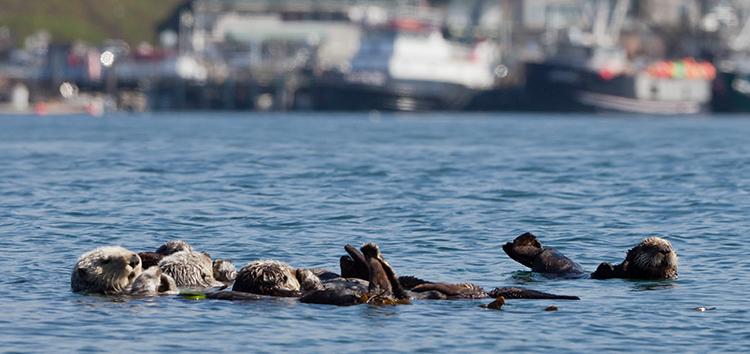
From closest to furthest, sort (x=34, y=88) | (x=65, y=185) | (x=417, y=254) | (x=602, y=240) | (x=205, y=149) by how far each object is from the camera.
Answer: (x=417, y=254), (x=602, y=240), (x=65, y=185), (x=205, y=149), (x=34, y=88)

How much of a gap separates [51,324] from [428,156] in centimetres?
3495

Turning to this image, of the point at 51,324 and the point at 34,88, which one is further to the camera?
the point at 34,88

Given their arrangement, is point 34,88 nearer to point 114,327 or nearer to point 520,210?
point 520,210

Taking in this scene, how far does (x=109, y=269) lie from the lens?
17234 mm

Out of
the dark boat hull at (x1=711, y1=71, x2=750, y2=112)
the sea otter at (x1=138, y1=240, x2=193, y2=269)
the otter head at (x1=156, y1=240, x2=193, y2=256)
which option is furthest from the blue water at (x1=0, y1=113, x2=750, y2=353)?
the dark boat hull at (x1=711, y1=71, x2=750, y2=112)

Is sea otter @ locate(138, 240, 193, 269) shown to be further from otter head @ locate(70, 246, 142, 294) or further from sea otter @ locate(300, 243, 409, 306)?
sea otter @ locate(300, 243, 409, 306)

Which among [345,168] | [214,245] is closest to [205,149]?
[345,168]

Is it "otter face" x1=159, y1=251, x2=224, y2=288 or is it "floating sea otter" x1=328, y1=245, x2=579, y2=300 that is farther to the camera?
"otter face" x1=159, y1=251, x2=224, y2=288

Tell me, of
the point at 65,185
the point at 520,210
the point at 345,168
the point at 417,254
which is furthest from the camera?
the point at 345,168

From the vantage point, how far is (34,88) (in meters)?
164

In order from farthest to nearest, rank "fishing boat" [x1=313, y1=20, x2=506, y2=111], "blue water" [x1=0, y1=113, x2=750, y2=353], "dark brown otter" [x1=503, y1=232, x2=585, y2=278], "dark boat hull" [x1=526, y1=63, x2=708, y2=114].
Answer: "fishing boat" [x1=313, y1=20, x2=506, y2=111], "dark boat hull" [x1=526, y1=63, x2=708, y2=114], "dark brown otter" [x1=503, y1=232, x2=585, y2=278], "blue water" [x1=0, y1=113, x2=750, y2=353]

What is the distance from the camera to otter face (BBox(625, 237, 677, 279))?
18703 mm

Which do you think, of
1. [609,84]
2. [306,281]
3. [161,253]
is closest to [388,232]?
[161,253]

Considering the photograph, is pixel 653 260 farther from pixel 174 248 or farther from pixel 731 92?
pixel 731 92
